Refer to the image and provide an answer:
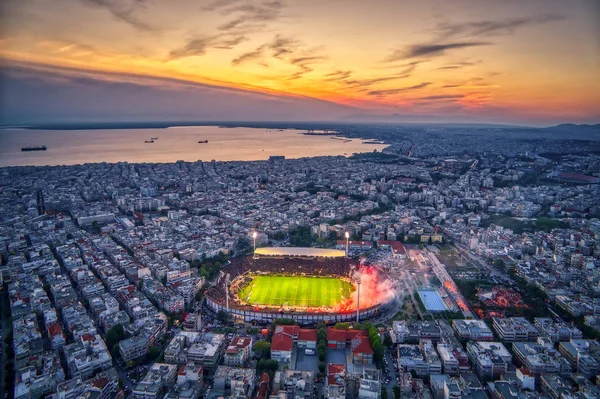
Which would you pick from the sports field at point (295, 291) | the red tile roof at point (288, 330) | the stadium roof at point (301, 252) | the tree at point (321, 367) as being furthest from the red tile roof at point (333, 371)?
the stadium roof at point (301, 252)

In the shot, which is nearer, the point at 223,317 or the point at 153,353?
the point at 153,353

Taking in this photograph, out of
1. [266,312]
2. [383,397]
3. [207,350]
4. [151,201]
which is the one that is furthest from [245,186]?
[383,397]

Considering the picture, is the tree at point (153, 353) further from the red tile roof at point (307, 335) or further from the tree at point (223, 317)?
the red tile roof at point (307, 335)

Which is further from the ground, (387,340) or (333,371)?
(333,371)

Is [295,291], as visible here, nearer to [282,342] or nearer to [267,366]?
[282,342]

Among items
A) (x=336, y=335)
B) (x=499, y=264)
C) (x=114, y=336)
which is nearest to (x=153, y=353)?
(x=114, y=336)

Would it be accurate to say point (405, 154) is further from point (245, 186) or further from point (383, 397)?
point (383, 397)
